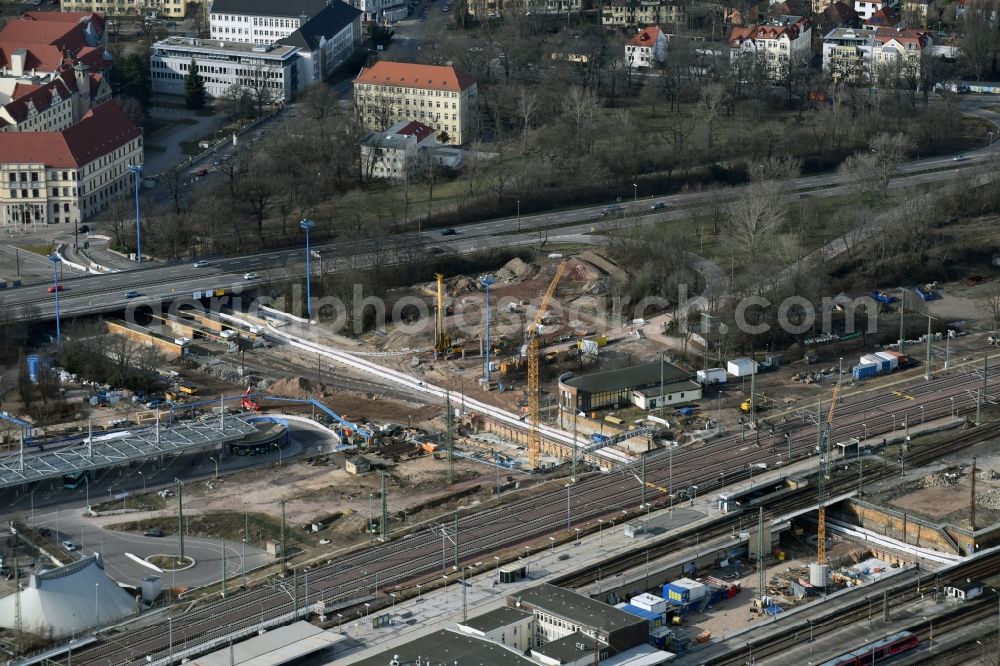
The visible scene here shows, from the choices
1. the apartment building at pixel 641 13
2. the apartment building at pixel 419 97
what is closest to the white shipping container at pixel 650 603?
A: the apartment building at pixel 419 97

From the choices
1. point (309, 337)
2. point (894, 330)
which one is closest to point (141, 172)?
point (309, 337)

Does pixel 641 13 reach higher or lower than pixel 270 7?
lower

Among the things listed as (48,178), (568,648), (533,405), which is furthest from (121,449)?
(48,178)

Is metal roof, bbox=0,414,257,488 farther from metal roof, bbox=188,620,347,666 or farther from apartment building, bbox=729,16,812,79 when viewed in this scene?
apartment building, bbox=729,16,812,79

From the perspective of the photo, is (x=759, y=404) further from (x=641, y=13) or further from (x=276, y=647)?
(x=641, y=13)

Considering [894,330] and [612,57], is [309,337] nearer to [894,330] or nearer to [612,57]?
[894,330]

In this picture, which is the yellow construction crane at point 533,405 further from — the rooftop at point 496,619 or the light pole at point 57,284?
the light pole at point 57,284

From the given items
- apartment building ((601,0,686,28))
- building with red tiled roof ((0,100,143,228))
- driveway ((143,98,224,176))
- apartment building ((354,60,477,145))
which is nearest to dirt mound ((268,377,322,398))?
building with red tiled roof ((0,100,143,228))
